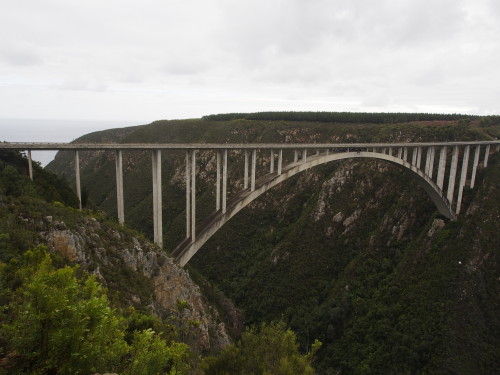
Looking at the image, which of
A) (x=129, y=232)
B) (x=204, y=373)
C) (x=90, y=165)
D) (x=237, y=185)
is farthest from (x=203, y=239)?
(x=90, y=165)

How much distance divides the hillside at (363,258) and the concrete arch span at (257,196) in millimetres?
2752

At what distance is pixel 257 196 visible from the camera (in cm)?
2616

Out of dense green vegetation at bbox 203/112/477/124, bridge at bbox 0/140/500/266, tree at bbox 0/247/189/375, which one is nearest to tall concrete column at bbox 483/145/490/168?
bridge at bbox 0/140/500/266

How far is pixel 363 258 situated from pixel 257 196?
16.1m

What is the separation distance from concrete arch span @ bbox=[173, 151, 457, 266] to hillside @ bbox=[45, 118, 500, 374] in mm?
2752

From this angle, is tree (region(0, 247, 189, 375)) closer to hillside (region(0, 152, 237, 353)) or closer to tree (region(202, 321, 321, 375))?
tree (region(202, 321, 321, 375))

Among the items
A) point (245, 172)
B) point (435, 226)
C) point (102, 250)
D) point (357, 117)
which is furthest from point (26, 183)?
point (357, 117)

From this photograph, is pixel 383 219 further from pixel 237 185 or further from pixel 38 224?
pixel 38 224

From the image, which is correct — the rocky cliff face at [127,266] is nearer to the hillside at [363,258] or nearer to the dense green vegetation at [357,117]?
the hillside at [363,258]

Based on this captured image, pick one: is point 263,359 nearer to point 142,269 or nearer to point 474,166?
point 142,269

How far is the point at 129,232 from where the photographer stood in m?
18.4

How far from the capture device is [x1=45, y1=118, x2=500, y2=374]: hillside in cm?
2589

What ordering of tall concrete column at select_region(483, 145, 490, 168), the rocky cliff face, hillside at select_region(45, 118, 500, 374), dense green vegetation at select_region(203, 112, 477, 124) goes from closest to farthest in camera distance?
the rocky cliff face < hillside at select_region(45, 118, 500, 374) < tall concrete column at select_region(483, 145, 490, 168) < dense green vegetation at select_region(203, 112, 477, 124)

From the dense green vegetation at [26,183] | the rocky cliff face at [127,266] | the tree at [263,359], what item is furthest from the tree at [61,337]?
the dense green vegetation at [26,183]
